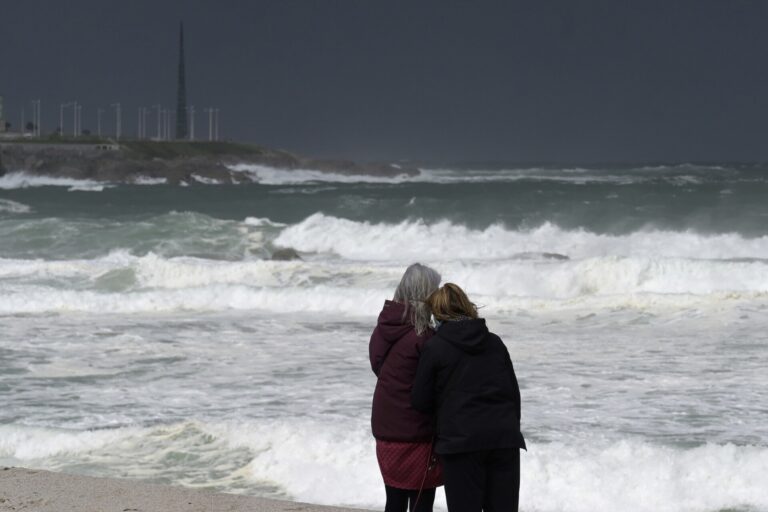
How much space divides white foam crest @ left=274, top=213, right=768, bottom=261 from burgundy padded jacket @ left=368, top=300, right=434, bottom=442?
27.7 meters

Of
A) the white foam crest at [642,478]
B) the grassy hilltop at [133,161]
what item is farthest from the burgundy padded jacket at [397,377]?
the grassy hilltop at [133,161]

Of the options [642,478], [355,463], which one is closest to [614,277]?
[642,478]

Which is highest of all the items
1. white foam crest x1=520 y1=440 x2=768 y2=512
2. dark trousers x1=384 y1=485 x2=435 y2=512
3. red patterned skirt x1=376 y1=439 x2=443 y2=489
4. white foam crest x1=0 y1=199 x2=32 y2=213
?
red patterned skirt x1=376 y1=439 x2=443 y2=489

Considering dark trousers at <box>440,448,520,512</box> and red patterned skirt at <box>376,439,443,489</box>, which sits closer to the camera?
dark trousers at <box>440,448,520,512</box>

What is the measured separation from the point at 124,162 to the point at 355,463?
10346 cm

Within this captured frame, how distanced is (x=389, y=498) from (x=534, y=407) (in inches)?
224

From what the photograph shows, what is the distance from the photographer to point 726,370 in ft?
40.4

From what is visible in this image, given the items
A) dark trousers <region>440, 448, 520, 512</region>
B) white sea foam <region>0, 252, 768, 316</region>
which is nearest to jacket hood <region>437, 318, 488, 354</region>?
dark trousers <region>440, 448, 520, 512</region>

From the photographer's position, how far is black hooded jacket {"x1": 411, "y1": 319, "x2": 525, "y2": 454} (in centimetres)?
446

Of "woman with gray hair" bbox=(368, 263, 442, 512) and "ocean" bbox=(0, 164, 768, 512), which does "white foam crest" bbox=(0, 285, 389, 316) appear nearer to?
"ocean" bbox=(0, 164, 768, 512)

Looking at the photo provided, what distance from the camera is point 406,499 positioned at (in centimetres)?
486

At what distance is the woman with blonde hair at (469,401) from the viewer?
4465 millimetres

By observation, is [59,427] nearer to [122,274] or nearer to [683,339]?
[683,339]

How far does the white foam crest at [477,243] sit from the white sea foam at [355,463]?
76.9 feet
